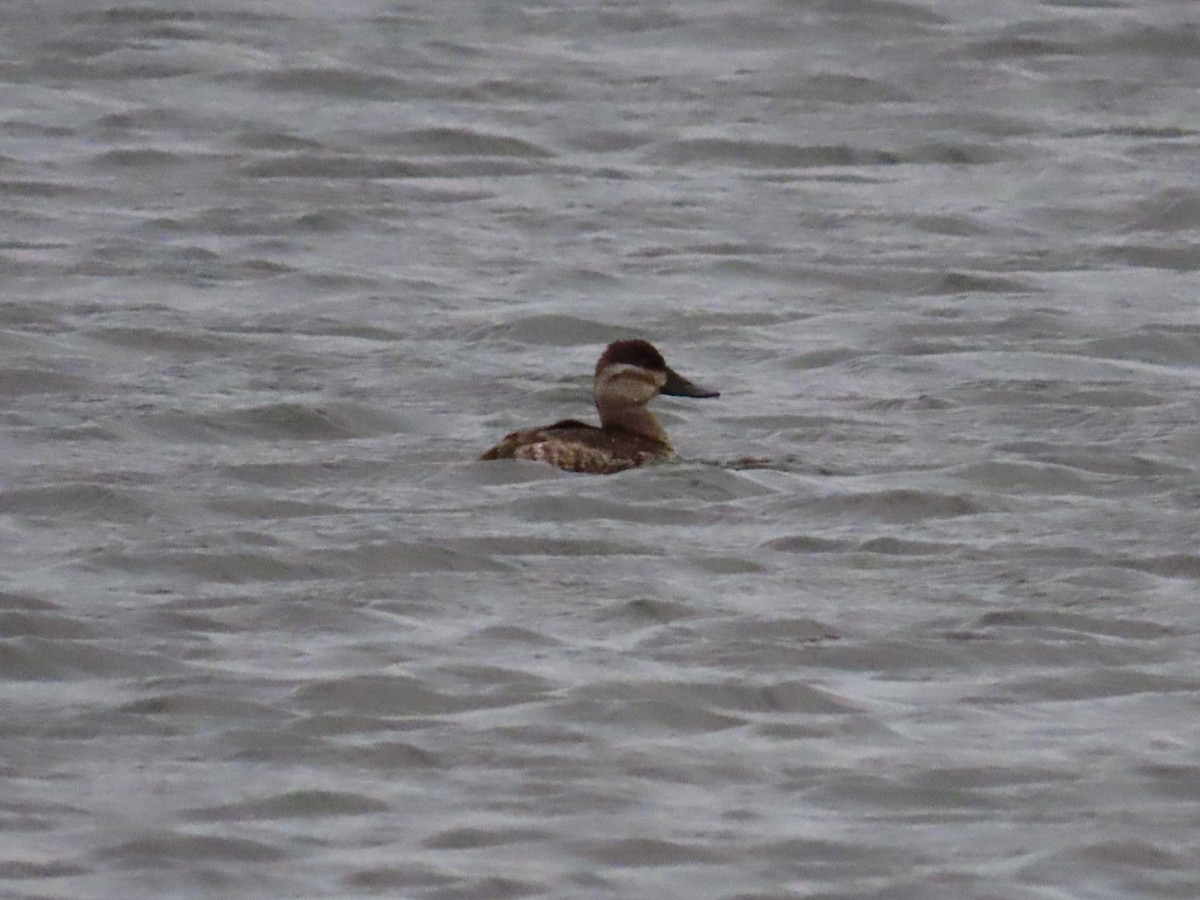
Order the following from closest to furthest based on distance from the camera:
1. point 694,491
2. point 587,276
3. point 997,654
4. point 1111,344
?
1. point 997,654
2. point 694,491
3. point 1111,344
4. point 587,276

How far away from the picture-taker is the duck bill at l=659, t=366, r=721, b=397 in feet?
37.9

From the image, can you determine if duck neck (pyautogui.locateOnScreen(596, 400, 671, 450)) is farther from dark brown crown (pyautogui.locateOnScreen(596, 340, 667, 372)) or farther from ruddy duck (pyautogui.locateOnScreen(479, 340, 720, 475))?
dark brown crown (pyautogui.locateOnScreen(596, 340, 667, 372))

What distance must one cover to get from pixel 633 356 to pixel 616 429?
0.99 feet

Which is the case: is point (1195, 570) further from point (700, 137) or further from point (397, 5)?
point (397, 5)

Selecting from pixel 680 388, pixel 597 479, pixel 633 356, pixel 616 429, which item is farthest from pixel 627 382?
pixel 597 479

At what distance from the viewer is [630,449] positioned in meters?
11.1

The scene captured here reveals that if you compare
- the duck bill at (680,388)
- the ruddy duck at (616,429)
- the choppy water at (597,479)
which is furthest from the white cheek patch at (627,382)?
the choppy water at (597,479)

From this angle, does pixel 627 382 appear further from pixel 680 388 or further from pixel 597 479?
pixel 597 479

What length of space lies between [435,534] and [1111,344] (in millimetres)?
4033

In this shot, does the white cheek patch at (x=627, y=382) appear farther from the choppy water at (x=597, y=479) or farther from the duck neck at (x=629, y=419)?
the choppy water at (x=597, y=479)

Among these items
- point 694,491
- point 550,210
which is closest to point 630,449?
point 694,491

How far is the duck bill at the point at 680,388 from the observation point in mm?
11539

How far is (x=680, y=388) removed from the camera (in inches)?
458

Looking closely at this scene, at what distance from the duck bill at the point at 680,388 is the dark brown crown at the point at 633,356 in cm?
8
